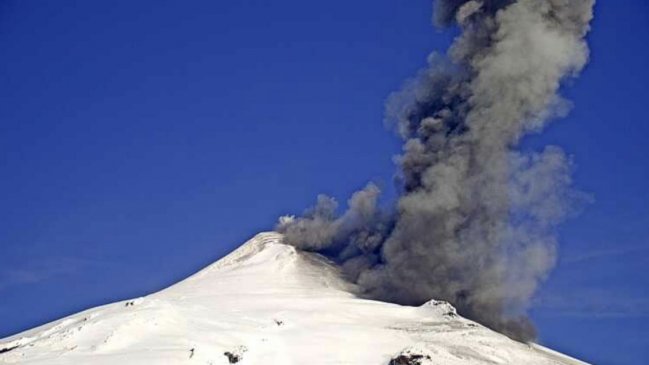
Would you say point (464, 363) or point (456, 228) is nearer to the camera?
point (464, 363)

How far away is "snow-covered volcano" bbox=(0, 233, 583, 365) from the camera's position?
10256 centimetres

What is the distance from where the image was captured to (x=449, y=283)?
143 meters

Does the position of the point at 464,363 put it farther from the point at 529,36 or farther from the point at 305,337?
the point at 529,36

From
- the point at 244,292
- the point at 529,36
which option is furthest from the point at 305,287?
the point at 529,36

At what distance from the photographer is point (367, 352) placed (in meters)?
106

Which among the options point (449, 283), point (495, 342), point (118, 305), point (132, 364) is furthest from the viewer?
point (449, 283)

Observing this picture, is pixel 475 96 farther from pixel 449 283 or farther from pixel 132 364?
pixel 132 364

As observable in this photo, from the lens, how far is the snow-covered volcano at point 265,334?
102562 mm

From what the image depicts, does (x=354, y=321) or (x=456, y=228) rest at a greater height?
(x=456, y=228)

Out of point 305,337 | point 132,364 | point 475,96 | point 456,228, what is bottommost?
point 132,364

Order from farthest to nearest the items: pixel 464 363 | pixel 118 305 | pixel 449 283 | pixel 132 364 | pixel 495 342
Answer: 1. pixel 449 283
2. pixel 118 305
3. pixel 495 342
4. pixel 464 363
5. pixel 132 364

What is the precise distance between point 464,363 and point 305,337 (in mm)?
14631

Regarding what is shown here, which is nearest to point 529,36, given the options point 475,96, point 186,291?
point 475,96

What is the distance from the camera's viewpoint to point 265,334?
110 metres
